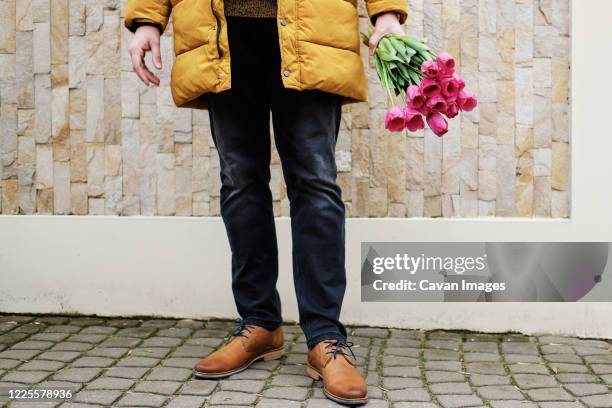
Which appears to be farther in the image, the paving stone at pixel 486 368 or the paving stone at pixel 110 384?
the paving stone at pixel 486 368

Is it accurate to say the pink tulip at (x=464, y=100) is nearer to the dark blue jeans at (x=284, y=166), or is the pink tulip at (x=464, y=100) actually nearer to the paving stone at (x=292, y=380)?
the dark blue jeans at (x=284, y=166)

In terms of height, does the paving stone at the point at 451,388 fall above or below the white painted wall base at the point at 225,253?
below

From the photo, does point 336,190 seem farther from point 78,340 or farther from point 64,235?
point 64,235

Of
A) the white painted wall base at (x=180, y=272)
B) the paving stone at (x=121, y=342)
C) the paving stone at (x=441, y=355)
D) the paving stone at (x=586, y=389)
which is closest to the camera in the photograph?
the paving stone at (x=586, y=389)

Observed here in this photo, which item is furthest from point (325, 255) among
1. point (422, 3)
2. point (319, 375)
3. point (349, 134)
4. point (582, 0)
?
point (582, 0)

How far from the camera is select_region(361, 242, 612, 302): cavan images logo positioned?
3.73 m

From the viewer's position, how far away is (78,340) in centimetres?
348

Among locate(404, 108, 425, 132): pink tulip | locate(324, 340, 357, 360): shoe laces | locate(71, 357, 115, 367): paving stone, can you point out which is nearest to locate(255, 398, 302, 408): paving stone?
locate(324, 340, 357, 360): shoe laces

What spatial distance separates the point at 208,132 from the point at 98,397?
63.5 inches

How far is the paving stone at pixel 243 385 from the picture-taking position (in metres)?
2.75

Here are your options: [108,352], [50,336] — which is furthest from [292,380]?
[50,336]

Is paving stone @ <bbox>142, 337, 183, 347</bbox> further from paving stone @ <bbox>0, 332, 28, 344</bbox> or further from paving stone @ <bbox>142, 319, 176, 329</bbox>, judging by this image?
paving stone @ <bbox>0, 332, 28, 344</bbox>

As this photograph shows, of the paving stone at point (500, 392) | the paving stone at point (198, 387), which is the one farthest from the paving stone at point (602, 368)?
the paving stone at point (198, 387)

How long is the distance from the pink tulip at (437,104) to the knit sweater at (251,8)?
659mm
